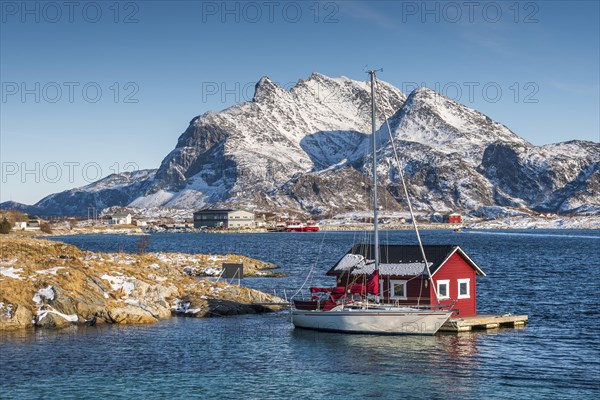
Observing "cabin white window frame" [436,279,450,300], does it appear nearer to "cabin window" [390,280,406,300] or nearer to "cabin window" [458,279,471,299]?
"cabin window" [458,279,471,299]

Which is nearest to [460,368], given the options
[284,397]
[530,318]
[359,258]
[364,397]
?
[364,397]

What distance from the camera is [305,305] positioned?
4950 cm

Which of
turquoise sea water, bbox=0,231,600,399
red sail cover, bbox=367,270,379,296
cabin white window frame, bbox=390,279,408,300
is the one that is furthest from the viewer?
cabin white window frame, bbox=390,279,408,300

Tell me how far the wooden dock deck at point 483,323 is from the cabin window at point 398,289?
3.47 metres

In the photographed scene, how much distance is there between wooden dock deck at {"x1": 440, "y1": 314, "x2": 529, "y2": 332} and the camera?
47.3m

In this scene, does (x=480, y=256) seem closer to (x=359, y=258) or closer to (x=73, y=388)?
(x=359, y=258)

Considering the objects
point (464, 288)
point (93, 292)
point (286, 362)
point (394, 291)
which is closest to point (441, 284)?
point (464, 288)

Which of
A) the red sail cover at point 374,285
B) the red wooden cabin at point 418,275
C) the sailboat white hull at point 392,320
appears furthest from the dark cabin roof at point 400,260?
the sailboat white hull at point 392,320

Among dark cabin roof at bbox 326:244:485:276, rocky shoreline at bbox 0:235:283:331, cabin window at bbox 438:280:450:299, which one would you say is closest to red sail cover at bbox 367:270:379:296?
dark cabin roof at bbox 326:244:485:276

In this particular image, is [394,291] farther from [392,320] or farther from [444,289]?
[392,320]

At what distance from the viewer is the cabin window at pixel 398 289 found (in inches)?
1945

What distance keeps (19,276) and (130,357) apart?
56.9 ft

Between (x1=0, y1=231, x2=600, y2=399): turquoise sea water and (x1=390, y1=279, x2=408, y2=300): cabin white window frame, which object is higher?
(x1=390, y1=279, x2=408, y2=300): cabin white window frame

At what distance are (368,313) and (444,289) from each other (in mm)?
7049
